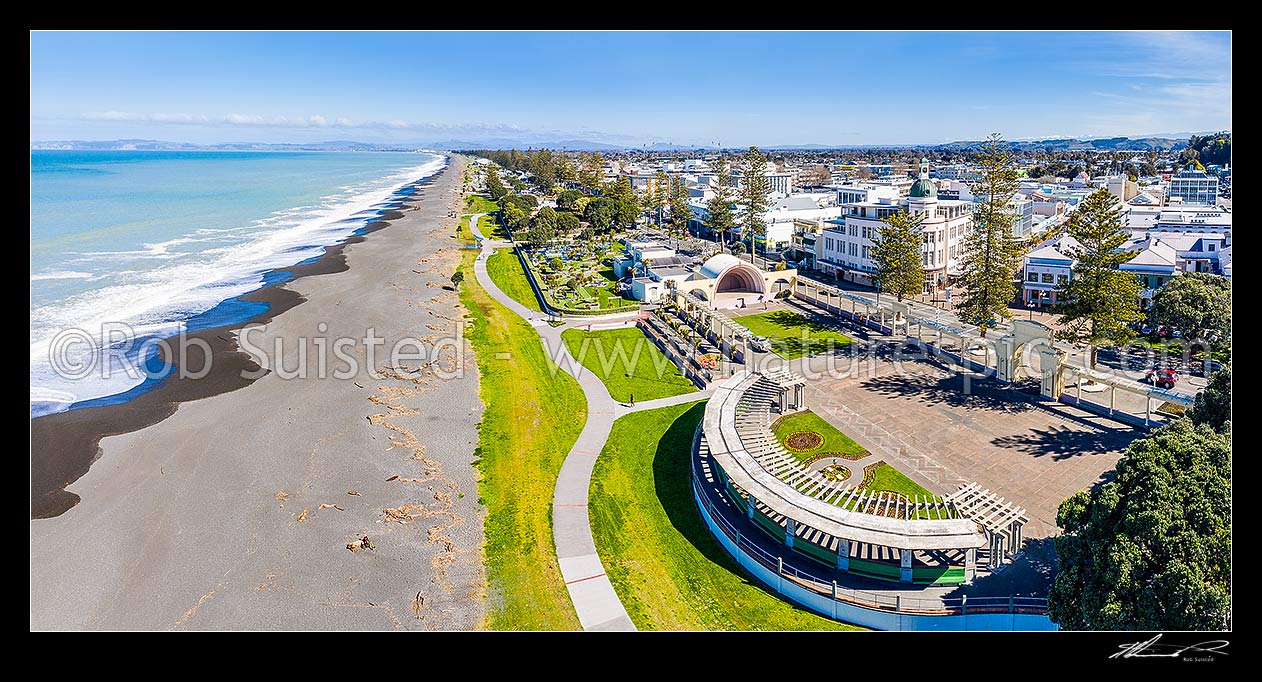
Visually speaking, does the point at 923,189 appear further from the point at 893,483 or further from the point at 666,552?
the point at 666,552

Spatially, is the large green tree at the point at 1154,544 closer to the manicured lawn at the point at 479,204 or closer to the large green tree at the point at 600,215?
the large green tree at the point at 600,215

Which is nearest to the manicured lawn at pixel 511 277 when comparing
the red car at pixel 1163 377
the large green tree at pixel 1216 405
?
the red car at pixel 1163 377

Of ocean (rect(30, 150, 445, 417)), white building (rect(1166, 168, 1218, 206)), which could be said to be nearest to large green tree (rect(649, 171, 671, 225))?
ocean (rect(30, 150, 445, 417))

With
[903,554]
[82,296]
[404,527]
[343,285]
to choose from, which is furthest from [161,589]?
[82,296]

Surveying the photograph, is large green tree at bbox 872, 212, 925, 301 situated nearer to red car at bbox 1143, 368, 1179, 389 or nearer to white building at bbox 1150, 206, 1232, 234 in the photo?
red car at bbox 1143, 368, 1179, 389

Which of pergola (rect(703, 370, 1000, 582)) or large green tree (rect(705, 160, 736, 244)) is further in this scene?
large green tree (rect(705, 160, 736, 244))

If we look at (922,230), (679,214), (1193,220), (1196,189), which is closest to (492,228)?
(679,214)
